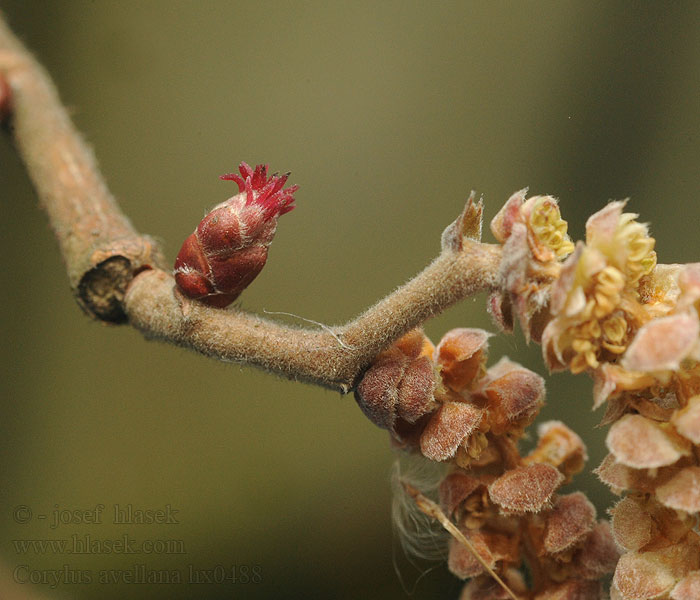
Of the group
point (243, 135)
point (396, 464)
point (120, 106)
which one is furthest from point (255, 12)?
point (396, 464)

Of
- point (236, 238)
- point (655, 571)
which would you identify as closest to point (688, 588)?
point (655, 571)

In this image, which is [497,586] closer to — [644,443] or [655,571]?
[655,571]

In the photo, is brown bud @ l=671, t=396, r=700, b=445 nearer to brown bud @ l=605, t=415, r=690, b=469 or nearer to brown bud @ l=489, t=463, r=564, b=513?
brown bud @ l=605, t=415, r=690, b=469

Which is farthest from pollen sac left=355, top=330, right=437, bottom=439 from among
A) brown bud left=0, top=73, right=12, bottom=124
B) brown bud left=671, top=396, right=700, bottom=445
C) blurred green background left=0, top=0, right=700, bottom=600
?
brown bud left=0, top=73, right=12, bottom=124

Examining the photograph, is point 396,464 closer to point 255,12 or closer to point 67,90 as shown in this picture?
point 255,12

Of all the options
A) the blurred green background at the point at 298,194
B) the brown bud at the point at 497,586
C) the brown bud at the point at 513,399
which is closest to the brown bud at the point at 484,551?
the brown bud at the point at 497,586

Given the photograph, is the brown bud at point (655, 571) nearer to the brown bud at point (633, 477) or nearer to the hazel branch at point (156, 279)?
the brown bud at point (633, 477)
